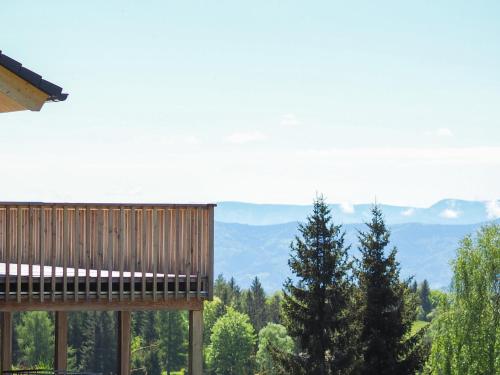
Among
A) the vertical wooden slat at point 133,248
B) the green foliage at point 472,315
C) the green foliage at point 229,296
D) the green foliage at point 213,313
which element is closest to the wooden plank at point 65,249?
the vertical wooden slat at point 133,248

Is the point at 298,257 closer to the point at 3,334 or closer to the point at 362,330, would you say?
the point at 362,330

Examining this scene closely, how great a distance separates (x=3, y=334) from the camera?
59.4ft

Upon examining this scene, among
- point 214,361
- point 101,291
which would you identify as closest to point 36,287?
point 101,291

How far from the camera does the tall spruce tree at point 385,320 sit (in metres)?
35.8

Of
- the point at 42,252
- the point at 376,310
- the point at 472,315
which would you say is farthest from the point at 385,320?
the point at 42,252

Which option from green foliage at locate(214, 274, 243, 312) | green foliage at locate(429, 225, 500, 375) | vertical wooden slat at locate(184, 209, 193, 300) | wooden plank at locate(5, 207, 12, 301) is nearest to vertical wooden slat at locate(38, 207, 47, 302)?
wooden plank at locate(5, 207, 12, 301)

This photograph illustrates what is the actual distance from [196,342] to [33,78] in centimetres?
508

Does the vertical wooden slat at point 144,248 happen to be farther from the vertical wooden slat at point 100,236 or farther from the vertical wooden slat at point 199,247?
the vertical wooden slat at point 199,247

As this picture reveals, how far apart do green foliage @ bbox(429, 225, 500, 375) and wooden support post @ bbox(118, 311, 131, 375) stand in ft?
90.1

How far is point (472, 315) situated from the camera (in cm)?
4431

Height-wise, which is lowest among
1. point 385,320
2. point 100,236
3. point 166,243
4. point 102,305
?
point 385,320

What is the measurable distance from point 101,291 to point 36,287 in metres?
0.97

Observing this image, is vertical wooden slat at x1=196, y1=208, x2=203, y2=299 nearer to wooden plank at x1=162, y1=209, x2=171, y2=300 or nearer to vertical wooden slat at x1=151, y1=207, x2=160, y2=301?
wooden plank at x1=162, y1=209, x2=171, y2=300

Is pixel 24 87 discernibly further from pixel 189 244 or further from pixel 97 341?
pixel 97 341
